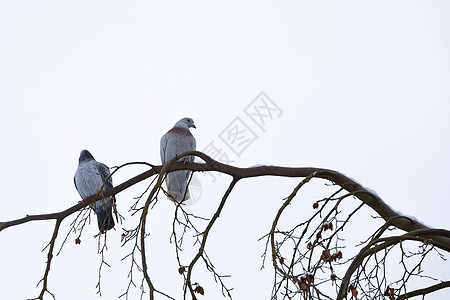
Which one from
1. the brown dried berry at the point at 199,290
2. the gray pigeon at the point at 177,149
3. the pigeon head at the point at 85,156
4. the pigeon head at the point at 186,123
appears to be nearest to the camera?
the brown dried berry at the point at 199,290

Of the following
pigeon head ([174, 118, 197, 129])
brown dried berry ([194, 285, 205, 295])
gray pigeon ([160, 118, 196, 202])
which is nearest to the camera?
brown dried berry ([194, 285, 205, 295])

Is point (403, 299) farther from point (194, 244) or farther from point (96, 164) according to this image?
point (96, 164)

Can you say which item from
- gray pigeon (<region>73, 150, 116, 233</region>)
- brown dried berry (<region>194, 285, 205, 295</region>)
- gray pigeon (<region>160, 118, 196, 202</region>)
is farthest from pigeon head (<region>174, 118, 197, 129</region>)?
brown dried berry (<region>194, 285, 205, 295</region>)

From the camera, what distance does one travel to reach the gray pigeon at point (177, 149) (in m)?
5.70

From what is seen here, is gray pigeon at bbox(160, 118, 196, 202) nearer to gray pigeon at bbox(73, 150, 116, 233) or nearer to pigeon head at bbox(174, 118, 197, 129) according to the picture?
pigeon head at bbox(174, 118, 197, 129)

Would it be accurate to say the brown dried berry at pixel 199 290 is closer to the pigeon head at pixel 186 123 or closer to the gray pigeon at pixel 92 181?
the gray pigeon at pixel 92 181

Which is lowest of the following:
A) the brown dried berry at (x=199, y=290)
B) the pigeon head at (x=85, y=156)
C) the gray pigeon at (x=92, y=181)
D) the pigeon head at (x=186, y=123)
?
the brown dried berry at (x=199, y=290)

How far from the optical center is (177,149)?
569cm

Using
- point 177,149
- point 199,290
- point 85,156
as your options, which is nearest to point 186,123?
point 177,149

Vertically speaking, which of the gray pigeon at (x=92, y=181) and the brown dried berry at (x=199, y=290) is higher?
the gray pigeon at (x=92, y=181)

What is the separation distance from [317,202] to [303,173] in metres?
0.72

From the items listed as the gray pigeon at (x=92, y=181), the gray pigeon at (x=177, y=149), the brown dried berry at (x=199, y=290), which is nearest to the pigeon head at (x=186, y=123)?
the gray pigeon at (x=177, y=149)

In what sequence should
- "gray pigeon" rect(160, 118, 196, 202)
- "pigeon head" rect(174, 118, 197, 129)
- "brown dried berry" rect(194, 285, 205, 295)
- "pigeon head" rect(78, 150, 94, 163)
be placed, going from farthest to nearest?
"pigeon head" rect(174, 118, 197, 129) → "pigeon head" rect(78, 150, 94, 163) → "gray pigeon" rect(160, 118, 196, 202) → "brown dried berry" rect(194, 285, 205, 295)

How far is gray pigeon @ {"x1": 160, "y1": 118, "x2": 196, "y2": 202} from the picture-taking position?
5.70 meters
